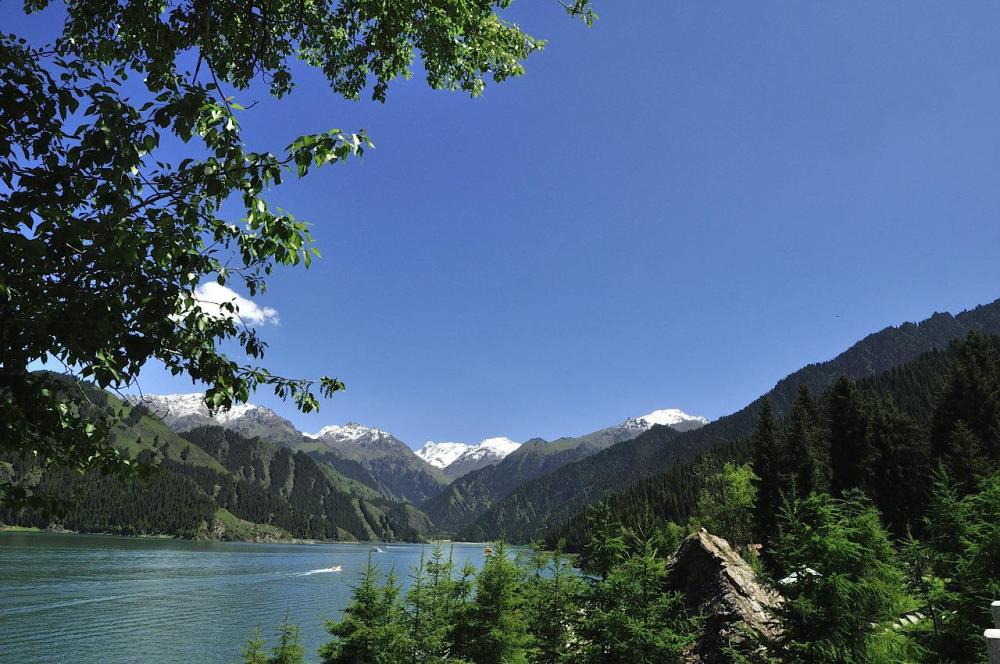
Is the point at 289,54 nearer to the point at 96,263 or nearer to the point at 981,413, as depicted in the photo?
the point at 96,263

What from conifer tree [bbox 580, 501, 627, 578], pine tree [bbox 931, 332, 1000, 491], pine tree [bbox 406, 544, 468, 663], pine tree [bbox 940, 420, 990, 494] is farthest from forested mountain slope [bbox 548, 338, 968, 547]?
conifer tree [bbox 580, 501, 627, 578]

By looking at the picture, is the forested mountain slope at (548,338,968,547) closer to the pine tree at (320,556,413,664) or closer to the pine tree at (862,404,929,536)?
the pine tree at (862,404,929,536)

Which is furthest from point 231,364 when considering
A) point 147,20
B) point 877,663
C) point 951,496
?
point 951,496

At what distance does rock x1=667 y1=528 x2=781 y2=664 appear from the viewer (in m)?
20.4

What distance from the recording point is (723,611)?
72.0 ft

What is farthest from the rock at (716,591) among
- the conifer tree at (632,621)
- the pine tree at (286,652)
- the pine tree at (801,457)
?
the pine tree at (801,457)

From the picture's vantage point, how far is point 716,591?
75.6ft

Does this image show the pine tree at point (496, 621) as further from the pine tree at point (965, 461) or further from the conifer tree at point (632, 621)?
the pine tree at point (965, 461)

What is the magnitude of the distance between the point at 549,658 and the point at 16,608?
70068 millimetres

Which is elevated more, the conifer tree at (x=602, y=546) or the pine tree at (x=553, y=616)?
the conifer tree at (x=602, y=546)

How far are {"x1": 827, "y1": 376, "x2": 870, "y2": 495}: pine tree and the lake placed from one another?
39.6 m

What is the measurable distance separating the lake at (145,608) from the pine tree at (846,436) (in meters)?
39.6

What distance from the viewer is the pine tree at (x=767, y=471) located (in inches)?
2019

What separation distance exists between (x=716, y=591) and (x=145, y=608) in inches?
2844
